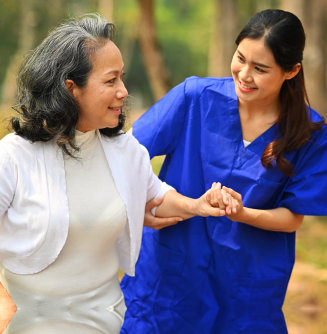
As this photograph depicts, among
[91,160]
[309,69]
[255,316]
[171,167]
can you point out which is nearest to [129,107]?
[91,160]

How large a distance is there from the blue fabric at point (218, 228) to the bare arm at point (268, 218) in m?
0.05

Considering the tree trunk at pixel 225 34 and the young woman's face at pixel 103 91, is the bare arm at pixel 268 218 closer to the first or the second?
the young woman's face at pixel 103 91

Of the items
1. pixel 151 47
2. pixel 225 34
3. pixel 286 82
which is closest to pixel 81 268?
pixel 286 82

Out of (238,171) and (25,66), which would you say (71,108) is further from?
(238,171)

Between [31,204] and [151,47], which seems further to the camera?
[151,47]

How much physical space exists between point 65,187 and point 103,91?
0.35 metres

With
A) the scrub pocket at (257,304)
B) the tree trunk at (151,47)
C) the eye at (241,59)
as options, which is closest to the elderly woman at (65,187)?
the eye at (241,59)

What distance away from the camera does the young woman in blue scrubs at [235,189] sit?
2.95 meters

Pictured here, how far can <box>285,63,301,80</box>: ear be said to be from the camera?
2.92 metres

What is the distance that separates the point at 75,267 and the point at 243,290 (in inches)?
36.5

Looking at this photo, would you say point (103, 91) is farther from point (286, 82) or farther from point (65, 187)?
point (286, 82)

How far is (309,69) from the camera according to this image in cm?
675

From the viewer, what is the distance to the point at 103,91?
2.40 metres

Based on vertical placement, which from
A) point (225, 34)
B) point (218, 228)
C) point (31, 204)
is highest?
point (31, 204)
